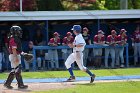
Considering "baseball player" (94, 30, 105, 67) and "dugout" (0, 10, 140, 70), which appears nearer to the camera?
"baseball player" (94, 30, 105, 67)

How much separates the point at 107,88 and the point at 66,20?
10.0 metres

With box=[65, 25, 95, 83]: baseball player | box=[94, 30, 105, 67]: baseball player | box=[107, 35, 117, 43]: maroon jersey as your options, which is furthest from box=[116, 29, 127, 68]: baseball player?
box=[65, 25, 95, 83]: baseball player

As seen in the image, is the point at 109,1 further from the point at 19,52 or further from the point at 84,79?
the point at 19,52

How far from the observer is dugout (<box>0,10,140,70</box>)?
22.8 meters

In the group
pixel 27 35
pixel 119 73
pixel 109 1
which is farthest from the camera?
pixel 109 1

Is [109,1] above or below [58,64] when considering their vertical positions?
above

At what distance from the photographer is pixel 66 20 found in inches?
942

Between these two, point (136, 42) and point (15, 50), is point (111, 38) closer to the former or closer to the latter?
point (136, 42)

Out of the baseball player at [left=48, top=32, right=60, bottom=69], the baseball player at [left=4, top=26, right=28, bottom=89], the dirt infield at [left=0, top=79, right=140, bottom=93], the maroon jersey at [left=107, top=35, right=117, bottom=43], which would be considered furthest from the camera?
the maroon jersey at [left=107, top=35, right=117, bottom=43]

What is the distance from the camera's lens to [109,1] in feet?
118

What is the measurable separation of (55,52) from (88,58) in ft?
5.83

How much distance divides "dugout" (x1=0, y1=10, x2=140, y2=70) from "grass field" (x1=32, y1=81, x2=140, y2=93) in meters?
8.16

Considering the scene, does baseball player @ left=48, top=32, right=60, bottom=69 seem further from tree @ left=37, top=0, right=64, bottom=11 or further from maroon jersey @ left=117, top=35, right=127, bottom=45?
tree @ left=37, top=0, right=64, bottom=11

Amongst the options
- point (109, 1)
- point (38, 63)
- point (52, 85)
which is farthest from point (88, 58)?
point (109, 1)
